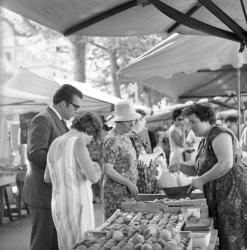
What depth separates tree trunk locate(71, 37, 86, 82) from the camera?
18062 mm

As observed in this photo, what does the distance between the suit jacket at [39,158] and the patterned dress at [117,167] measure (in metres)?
0.80

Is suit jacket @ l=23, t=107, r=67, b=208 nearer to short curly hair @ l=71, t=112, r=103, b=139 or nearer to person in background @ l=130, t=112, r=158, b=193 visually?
short curly hair @ l=71, t=112, r=103, b=139

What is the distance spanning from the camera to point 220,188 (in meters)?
4.87

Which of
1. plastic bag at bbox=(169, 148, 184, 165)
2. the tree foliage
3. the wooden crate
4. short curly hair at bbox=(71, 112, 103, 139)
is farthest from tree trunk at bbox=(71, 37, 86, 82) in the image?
short curly hair at bbox=(71, 112, 103, 139)

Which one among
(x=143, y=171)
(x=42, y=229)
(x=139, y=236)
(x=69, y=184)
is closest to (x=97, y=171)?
(x=69, y=184)

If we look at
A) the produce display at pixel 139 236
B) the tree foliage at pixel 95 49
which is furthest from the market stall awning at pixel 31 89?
the produce display at pixel 139 236

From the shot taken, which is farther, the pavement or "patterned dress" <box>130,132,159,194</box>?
the pavement

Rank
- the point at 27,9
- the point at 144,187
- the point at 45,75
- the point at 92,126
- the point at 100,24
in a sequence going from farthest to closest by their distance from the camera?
the point at 45,75 < the point at 144,187 < the point at 100,24 < the point at 92,126 < the point at 27,9

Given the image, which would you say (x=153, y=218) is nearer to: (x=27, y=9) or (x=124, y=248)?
(x=124, y=248)

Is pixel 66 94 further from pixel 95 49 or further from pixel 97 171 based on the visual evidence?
pixel 95 49

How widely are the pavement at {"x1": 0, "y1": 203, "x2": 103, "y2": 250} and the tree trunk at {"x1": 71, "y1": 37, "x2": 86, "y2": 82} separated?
777 centimetres

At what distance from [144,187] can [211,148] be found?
3.78 ft

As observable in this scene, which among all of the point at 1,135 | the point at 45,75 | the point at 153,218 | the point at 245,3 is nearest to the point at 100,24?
the point at 245,3

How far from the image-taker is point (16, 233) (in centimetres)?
906
